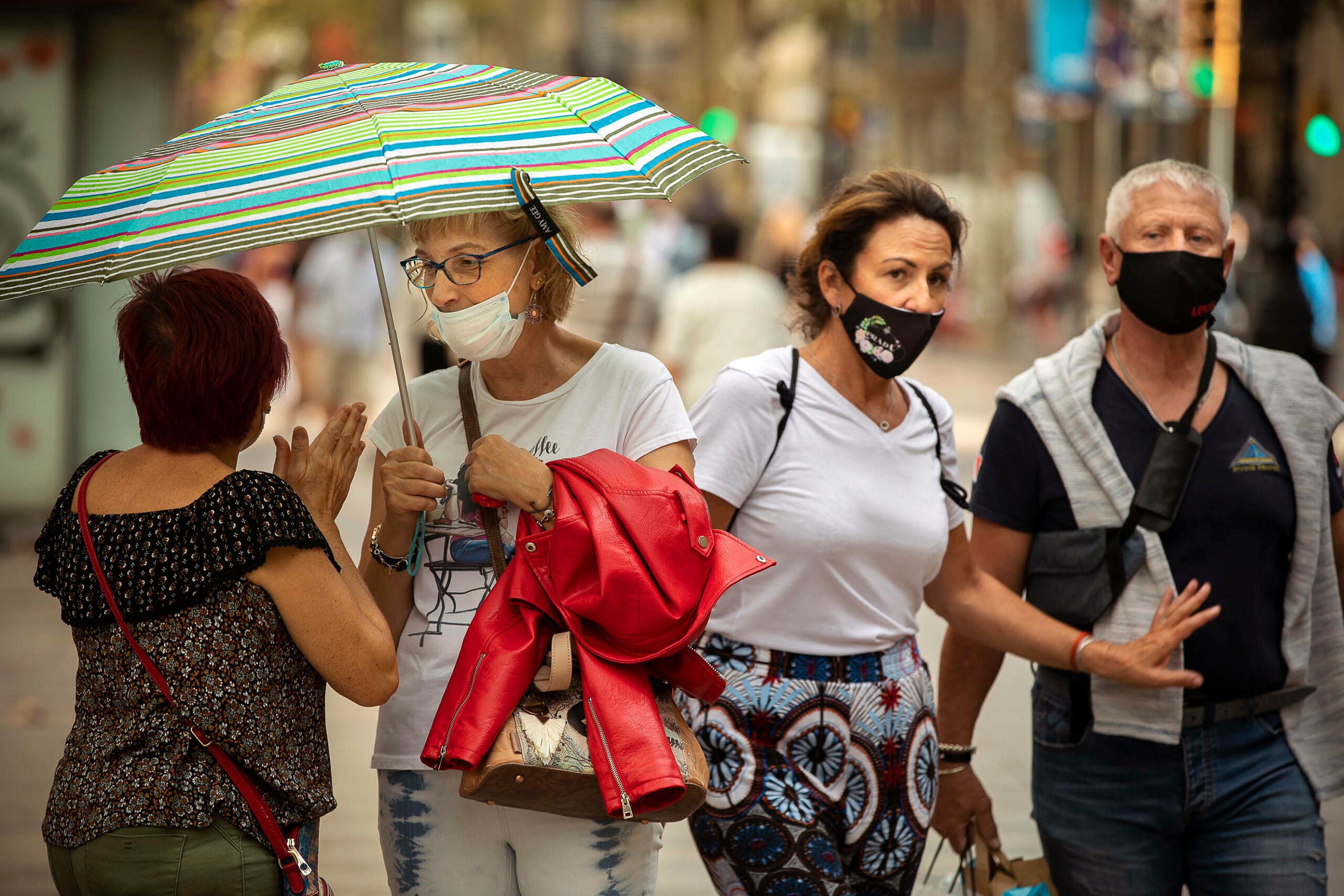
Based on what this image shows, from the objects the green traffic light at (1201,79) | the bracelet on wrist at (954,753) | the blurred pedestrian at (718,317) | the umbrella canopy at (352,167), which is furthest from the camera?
the green traffic light at (1201,79)

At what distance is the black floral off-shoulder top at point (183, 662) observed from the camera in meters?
2.66

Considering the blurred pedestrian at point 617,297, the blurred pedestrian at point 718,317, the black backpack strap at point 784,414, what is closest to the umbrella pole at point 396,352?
the black backpack strap at point 784,414

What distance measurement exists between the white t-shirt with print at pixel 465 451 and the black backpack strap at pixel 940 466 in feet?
2.62

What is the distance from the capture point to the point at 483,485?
9.55ft

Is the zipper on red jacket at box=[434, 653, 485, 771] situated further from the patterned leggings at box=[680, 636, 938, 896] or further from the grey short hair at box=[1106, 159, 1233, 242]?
the grey short hair at box=[1106, 159, 1233, 242]

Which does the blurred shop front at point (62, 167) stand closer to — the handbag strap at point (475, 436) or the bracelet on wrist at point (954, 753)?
the handbag strap at point (475, 436)

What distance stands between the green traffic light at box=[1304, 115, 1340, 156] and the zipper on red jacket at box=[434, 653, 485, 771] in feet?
→ 36.1

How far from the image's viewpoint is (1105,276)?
12.4ft

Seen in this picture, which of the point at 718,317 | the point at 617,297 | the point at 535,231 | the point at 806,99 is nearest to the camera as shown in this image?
the point at 535,231

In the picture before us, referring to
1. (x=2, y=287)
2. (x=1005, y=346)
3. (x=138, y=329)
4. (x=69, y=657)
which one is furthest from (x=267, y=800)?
(x=1005, y=346)

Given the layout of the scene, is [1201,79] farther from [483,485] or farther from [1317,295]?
[483,485]

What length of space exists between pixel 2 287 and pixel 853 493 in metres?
1.75

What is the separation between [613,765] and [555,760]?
10 cm

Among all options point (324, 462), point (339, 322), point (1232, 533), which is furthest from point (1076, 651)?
point (339, 322)
